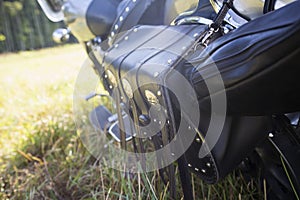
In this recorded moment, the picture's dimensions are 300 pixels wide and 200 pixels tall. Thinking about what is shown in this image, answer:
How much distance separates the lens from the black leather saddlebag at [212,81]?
1.20 ft

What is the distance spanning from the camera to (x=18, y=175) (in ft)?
3.19

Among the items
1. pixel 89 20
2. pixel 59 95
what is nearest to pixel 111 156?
pixel 89 20

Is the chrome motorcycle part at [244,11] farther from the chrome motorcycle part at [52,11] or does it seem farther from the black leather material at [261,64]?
the chrome motorcycle part at [52,11]

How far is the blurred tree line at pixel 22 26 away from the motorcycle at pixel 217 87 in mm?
8734

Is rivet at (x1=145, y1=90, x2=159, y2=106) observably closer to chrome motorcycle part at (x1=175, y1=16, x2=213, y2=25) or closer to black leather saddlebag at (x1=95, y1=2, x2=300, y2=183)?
black leather saddlebag at (x1=95, y1=2, x2=300, y2=183)

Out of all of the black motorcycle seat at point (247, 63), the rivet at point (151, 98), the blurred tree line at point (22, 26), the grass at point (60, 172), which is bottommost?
the blurred tree line at point (22, 26)

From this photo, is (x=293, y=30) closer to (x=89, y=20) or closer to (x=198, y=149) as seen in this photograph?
(x=198, y=149)

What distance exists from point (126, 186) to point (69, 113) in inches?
28.3

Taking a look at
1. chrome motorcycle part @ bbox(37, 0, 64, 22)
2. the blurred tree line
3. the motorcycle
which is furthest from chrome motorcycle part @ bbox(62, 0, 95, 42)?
the blurred tree line

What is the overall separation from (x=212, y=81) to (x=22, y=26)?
9425mm

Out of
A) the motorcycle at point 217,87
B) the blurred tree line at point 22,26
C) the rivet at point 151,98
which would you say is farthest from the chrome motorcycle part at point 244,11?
the blurred tree line at point 22,26

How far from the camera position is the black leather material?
0.35 meters

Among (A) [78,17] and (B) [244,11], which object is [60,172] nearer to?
(A) [78,17]

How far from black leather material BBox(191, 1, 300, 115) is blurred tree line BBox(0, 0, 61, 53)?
351 inches
